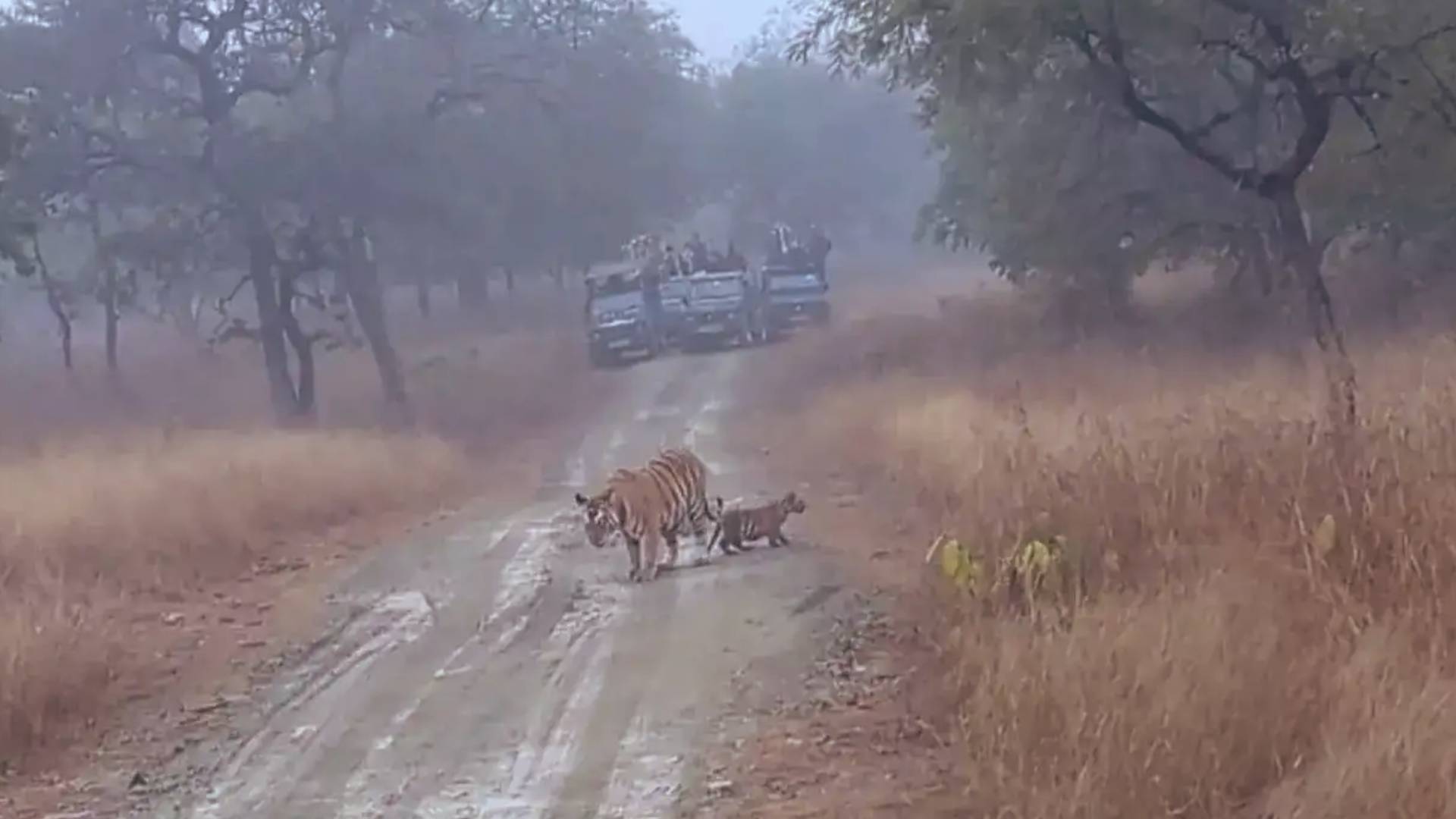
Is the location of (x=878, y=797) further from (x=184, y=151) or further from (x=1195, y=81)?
(x=184, y=151)

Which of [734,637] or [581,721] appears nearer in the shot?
[581,721]

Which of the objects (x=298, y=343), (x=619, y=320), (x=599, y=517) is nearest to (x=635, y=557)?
(x=599, y=517)

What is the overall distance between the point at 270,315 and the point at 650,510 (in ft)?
61.3

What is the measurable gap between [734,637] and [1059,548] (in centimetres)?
198

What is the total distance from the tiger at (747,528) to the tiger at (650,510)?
0.23 meters

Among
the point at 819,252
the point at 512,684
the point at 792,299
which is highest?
the point at 819,252

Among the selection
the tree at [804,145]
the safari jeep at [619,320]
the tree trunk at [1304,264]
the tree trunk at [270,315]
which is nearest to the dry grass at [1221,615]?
the tree trunk at [1304,264]

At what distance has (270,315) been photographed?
29.6 meters

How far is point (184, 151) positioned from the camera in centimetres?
3023

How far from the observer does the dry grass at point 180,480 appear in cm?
930

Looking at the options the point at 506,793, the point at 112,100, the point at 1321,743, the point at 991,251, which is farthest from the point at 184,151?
the point at 1321,743

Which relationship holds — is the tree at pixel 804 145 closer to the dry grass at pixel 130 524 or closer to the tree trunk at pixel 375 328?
the tree trunk at pixel 375 328

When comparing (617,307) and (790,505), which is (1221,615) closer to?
(790,505)

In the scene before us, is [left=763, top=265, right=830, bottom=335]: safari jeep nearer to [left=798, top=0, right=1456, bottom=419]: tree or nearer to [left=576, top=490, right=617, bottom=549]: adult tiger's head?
[left=798, top=0, right=1456, bottom=419]: tree
